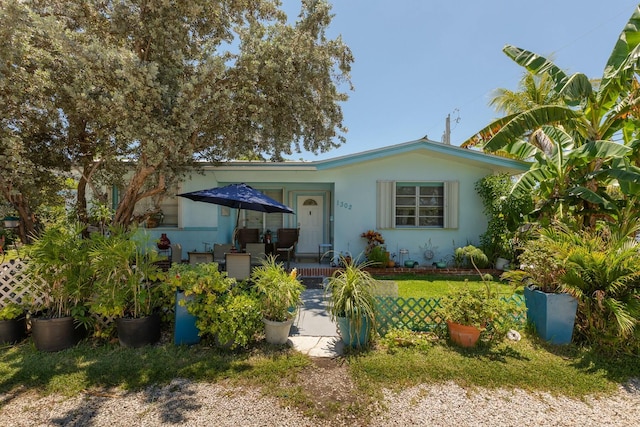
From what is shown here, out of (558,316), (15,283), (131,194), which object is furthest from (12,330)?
(558,316)

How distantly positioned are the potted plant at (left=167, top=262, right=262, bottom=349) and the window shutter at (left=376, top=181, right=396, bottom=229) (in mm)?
6105

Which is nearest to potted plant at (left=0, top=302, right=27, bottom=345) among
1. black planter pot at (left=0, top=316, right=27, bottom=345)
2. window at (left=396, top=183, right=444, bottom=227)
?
black planter pot at (left=0, top=316, right=27, bottom=345)

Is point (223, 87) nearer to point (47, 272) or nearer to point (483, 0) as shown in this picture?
point (47, 272)

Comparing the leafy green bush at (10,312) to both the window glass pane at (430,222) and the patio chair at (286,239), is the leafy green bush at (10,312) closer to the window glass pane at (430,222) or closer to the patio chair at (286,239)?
the patio chair at (286,239)

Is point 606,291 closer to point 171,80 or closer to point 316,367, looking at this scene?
point 316,367

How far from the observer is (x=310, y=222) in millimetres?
11242

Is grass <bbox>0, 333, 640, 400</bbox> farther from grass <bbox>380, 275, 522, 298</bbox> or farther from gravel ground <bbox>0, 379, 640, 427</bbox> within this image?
grass <bbox>380, 275, 522, 298</bbox>

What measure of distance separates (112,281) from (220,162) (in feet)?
16.3

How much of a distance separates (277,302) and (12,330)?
3.86m

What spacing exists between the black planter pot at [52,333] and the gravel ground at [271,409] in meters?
0.95

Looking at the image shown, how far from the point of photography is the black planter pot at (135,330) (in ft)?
13.3

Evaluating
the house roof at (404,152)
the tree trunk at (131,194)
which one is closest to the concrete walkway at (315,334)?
the house roof at (404,152)

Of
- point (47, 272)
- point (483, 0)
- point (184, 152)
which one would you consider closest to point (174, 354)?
point (47, 272)

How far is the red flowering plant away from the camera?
9.26 metres
